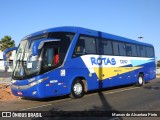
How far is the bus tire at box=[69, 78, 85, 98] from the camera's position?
14.5 meters

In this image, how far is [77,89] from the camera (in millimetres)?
14773

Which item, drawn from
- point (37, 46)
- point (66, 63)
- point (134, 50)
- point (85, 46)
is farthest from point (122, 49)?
point (37, 46)

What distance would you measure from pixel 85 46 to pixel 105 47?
94.9 inches

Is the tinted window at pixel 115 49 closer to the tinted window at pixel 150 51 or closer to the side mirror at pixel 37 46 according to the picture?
the tinted window at pixel 150 51

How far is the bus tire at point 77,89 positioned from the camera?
14.5m

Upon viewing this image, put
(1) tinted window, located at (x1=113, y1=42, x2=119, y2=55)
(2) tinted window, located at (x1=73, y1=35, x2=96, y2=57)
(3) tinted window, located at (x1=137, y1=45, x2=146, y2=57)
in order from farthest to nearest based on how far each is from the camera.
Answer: (3) tinted window, located at (x1=137, y1=45, x2=146, y2=57), (1) tinted window, located at (x1=113, y1=42, x2=119, y2=55), (2) tinted window, located at (x1=73, y1=35, x2=96, y2=57)

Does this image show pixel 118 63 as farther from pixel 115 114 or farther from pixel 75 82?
pixel 115 114

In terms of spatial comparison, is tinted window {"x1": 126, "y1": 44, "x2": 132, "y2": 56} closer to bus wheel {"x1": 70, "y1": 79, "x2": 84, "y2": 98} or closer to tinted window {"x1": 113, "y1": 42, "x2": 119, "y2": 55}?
tinted window {"x1": 113, "y1": 42, "x2": 119, "y2": 55}

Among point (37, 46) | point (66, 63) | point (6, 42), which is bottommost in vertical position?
point (66, 63)

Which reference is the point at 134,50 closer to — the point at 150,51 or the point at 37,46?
the point at 150,51

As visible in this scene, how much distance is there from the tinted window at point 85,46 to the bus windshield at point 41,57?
0.71 m

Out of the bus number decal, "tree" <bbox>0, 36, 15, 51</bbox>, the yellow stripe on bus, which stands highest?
"tree" <bbox>0, 36, 15, 51</bbox>

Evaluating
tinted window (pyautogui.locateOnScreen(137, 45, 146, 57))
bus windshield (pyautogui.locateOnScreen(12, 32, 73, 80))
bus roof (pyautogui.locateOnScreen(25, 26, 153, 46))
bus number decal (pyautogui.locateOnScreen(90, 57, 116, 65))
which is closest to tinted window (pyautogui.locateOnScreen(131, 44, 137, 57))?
tinted window (pyautogui.locateOnScreen(137, 45, 146, 57))

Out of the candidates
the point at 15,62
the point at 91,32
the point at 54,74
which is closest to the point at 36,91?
the point at 54,74
